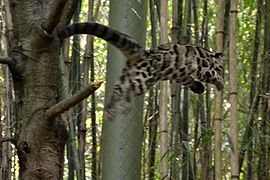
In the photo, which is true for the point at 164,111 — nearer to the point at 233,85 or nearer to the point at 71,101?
the point at 233,85

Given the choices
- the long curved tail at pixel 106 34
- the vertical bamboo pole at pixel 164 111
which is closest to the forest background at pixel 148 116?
the vertical bamboo pole at pixel 164 111

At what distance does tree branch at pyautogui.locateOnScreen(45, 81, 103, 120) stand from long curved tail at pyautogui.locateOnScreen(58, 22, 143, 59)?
0.18 meters

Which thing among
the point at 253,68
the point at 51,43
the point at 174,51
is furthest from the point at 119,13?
the point at 253,68

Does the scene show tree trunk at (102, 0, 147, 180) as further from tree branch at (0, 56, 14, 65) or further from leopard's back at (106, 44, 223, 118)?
tree branch at (0, 56, 14, 65)

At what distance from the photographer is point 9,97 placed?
294 cm

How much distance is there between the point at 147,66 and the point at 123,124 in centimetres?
24

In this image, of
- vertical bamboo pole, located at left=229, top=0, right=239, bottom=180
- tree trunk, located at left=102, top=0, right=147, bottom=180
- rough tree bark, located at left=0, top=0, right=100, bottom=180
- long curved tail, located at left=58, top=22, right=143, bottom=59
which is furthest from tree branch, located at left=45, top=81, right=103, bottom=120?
vertical bamboo pole, located at left=229, top=0, right=239, bottom=180

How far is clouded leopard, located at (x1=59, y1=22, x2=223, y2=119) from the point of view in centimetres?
181

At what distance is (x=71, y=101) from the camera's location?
1.58 metres

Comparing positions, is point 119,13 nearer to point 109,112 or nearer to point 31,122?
point 109,112

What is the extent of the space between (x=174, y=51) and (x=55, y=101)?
452 millimetres

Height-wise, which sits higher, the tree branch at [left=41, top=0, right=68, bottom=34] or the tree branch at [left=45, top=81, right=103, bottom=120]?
the tree branch at [left=41, top=0, right=68, bottom=34]

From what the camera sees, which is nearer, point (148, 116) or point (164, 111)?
point (164, 111)

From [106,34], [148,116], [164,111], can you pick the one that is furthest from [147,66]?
[148,116]
